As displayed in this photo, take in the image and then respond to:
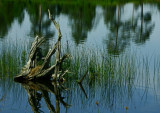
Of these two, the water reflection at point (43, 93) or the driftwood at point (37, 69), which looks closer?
the water reflection at point (43, 93)

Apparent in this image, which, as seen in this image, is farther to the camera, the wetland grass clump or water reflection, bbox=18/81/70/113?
the wetland grass clump

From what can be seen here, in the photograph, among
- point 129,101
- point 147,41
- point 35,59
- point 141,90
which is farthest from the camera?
point 147,41

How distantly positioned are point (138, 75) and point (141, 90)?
1.08m

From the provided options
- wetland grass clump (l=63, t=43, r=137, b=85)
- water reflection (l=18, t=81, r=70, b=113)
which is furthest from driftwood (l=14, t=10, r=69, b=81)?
wetland grass clump (l=63, t=43, r=137, b=85)

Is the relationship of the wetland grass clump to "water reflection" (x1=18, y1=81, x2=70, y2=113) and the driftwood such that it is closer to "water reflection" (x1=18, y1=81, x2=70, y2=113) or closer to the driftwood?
the driftwood

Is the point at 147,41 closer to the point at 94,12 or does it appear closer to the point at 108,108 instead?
the point at 108,108

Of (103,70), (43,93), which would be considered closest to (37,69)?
(43,93)

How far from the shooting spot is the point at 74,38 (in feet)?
62.0

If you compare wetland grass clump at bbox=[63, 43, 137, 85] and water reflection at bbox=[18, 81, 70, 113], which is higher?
wetland grass clump at bbox=[63, 43, 137, 85]

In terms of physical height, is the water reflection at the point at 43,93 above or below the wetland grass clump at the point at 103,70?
below

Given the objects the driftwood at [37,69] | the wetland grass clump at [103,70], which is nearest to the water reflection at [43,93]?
the driftwood at [37,69]

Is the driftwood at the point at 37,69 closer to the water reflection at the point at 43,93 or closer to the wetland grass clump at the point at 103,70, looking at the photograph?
the water reflection at the point at 43,93

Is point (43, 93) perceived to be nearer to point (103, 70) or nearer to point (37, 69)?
point (37, 69)

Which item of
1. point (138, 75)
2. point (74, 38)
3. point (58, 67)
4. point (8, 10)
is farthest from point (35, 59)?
point (8, 10)
